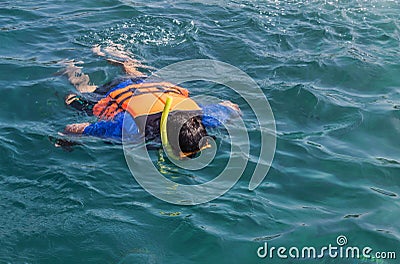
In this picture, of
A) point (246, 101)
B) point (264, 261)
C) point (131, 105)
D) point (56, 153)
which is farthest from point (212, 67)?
point (264, 261)

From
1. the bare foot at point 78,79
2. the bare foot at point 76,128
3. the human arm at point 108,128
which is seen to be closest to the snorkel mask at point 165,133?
the human arm at point 108,128

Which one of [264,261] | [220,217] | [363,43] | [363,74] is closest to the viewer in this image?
[264,261]

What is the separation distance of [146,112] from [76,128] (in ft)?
2.61

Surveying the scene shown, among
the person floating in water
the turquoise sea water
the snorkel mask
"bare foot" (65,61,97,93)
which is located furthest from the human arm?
"bare foot" (65,61,97,93)

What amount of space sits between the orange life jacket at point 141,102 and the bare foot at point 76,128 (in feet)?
0.96

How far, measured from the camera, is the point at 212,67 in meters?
7.81

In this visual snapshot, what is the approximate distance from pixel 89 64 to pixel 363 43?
4.14 meters

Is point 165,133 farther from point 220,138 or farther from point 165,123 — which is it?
point 220,138

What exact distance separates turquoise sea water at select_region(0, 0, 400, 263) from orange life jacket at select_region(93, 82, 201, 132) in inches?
14.4

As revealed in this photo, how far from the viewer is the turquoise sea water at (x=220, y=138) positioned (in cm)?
472

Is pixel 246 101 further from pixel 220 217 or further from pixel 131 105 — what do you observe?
pixel 220 217

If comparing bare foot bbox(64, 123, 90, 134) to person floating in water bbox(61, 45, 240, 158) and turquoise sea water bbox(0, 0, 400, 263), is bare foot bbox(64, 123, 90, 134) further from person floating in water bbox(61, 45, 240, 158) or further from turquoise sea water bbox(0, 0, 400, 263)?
turquoise sea water bbox(0, 0, 400, 263)

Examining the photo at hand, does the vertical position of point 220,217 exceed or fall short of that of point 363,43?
it falls short

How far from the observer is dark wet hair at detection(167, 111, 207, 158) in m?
5.36
